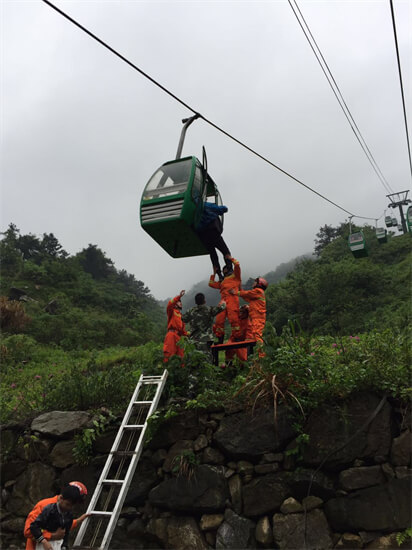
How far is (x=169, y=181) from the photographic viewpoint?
20.2 ft

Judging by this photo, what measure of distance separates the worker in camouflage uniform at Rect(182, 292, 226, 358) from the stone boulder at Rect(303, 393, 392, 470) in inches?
107

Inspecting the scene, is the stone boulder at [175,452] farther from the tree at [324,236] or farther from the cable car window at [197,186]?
the tree at [324,236]

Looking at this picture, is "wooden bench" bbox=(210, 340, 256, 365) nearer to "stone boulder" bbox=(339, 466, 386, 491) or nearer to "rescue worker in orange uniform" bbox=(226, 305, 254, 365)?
"rescue worker in orange uniform" bbox=(226, 305, 254, 365)

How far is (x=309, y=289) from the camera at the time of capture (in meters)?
19.1

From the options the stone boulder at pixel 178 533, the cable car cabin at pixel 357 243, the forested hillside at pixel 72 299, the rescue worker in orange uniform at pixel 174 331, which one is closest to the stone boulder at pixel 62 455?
the stone boulder at pixel 178 533

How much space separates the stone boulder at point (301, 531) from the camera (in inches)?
163

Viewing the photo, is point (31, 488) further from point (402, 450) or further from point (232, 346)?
point (402, 450)

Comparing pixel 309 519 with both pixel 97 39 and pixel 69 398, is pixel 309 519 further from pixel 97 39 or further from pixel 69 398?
pixel 97 39

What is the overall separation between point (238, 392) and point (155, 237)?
9.29 ft

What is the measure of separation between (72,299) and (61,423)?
23.7 meters

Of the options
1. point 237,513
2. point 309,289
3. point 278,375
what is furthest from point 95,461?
point 309,289

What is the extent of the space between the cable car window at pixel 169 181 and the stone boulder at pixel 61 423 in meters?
3.63

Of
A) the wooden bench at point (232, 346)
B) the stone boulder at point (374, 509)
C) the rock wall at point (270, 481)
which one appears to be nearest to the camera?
the stone boulder at point (374, 509)

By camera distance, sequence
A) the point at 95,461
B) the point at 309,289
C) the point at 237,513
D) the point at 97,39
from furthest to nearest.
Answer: the point at 309,289, the point at 95,461, the point at 237,513, the point at 97,39
